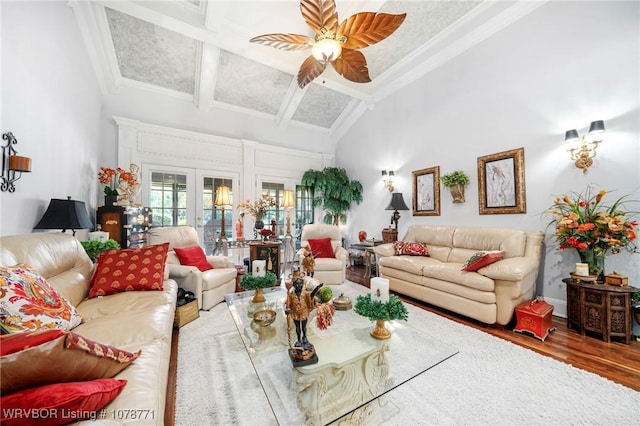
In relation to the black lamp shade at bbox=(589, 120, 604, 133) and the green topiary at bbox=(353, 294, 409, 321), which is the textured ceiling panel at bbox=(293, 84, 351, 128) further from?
the green topiary at bbox=(353, 294, 409, 321)

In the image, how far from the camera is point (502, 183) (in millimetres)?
3393

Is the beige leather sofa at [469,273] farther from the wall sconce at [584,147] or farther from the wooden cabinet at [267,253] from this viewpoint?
the wooden cabinet at [267,253]

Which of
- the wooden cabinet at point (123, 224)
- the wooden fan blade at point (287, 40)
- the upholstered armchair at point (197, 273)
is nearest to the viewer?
the wooden fan blade at point (287, 40)

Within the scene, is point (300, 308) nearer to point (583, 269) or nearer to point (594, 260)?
point (583, 269)

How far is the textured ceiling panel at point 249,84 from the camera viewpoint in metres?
4.35

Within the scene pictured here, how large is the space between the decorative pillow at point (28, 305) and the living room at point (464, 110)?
80 cm

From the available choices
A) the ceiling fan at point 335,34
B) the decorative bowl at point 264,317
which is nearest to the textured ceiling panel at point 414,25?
the ceiling fan at point 335,34

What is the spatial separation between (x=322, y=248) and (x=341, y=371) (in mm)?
2920

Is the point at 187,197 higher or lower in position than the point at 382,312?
higher

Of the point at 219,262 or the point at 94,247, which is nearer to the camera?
the point at 94,247

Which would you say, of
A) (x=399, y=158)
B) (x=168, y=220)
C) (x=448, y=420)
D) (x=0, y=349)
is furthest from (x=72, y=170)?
(x=399, y=158)

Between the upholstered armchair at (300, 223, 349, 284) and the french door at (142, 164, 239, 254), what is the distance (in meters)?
1.74

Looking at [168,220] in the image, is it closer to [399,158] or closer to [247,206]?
[247,206]

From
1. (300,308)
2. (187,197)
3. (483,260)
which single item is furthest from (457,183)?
(187,197)
